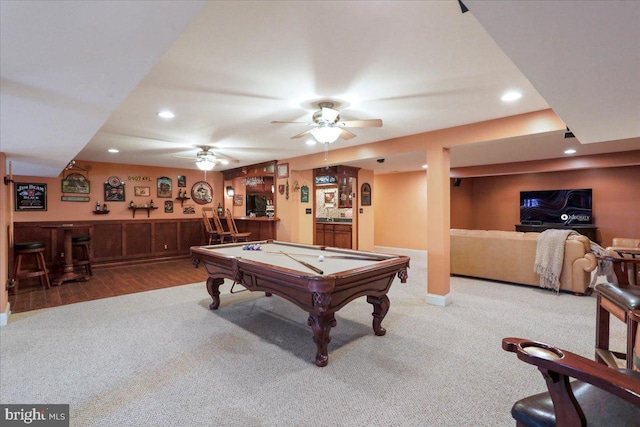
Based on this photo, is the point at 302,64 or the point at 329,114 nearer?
the point at 302,64

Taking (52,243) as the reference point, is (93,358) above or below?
below

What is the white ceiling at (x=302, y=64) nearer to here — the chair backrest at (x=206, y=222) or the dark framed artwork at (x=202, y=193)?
the chair backrest at (x=206, y=222)

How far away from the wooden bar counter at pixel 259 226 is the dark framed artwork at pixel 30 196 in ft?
12.5

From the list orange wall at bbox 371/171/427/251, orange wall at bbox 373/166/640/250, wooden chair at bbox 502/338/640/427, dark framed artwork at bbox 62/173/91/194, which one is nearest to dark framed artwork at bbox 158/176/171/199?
dark framed artwork at bbox 62/173/91/194

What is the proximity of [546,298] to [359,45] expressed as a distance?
4.24 meters

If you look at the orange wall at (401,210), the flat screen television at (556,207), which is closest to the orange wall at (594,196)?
the flat screen television at (556,207)

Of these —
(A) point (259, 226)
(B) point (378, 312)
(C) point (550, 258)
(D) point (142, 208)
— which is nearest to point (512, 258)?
(C) point (550, 258)

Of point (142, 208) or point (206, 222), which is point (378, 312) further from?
point (142, 208)

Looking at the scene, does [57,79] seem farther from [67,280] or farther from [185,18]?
[67,280]

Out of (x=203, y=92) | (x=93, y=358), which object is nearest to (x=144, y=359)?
(x=93, y=358)

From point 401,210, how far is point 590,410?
7.89 metres

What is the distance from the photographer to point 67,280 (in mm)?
5074

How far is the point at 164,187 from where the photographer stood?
24.4 ft

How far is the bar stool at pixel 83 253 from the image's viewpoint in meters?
5.37
